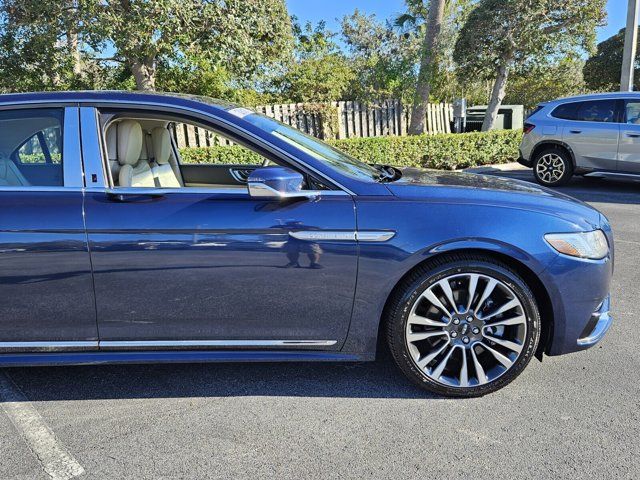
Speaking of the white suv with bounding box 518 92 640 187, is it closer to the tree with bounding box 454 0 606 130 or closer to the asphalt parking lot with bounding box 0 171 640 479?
the tree with bounding box 454 0 606 130

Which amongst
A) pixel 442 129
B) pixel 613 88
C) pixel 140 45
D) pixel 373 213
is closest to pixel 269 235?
pixel 373 213

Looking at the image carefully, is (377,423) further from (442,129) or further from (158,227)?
(442,129)

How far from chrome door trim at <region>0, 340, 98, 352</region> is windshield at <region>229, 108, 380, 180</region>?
57.9 inches

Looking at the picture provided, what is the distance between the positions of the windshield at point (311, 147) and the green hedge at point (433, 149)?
6.49 meters

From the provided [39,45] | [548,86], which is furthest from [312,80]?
[548,86]

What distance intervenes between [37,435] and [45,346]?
0.45 m

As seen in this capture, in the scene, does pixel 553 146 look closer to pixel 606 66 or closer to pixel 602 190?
pixel 602 190

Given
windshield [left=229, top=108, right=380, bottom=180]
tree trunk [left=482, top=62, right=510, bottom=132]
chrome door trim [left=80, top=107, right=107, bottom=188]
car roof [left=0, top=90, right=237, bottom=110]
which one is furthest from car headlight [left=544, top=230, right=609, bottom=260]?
tree trunk [left=482, top=62, right=510, bottom=132]

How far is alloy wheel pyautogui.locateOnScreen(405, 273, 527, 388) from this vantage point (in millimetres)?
2680

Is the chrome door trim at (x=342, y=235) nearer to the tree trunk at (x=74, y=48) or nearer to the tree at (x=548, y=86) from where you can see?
the tree trunk at (x=74, y=48)

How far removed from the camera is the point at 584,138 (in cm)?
885

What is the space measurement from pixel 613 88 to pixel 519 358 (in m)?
29.7

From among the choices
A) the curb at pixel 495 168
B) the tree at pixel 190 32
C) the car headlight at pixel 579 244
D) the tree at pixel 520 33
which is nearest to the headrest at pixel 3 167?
the car headlight at pixel 579 244

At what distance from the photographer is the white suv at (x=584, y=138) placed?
8.41 meters
